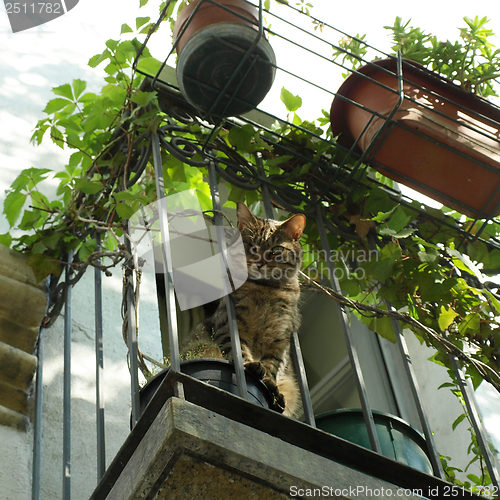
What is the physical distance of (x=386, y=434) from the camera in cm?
246

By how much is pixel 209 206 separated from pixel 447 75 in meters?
1.12

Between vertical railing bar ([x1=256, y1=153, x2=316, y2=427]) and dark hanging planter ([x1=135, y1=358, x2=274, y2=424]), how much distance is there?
126 millimetres

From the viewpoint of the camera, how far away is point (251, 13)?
8.16 ft

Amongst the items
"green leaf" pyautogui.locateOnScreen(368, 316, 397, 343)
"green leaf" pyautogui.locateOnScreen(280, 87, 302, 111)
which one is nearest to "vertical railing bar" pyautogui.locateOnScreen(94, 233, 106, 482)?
"green leaf" pyautogui.locateOnScreen(280, 87, 302, 111)

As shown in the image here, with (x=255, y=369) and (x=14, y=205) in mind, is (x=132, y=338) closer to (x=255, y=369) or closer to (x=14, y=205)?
(x=255, y=369)

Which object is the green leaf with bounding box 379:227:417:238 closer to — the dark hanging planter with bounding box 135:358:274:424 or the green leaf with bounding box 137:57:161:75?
the dark hanging planter with bounding box 135:358:274:424

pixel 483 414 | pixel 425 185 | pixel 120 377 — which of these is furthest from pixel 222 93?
pixel 483 414

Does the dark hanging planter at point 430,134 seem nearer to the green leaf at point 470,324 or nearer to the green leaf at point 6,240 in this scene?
the green leaf at point 470,324

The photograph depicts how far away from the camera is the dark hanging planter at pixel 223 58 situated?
7.76ft

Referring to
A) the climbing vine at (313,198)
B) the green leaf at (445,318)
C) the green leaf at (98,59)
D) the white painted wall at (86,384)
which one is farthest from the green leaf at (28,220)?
the green leaf at (445,318)

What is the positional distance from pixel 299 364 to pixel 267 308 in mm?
697

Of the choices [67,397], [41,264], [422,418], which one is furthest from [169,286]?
[41,264]

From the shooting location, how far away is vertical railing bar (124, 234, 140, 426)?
194 cm

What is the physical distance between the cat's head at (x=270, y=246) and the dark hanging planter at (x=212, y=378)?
0.95m
